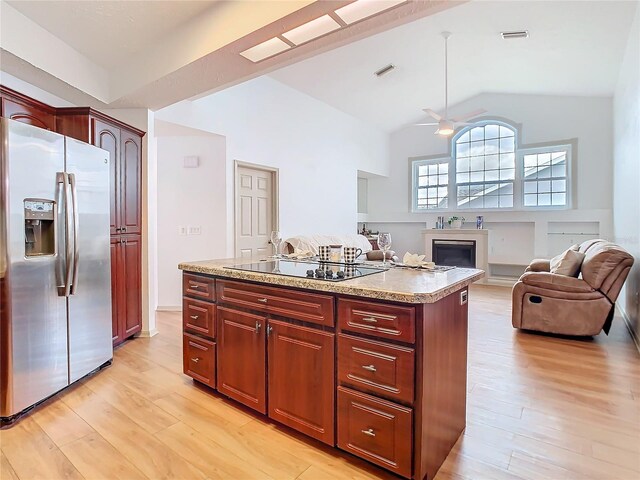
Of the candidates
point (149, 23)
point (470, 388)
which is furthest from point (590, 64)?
point (149, 23)

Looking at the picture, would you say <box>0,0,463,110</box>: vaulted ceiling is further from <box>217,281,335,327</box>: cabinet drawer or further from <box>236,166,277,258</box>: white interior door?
<box>236,166,277,258</box>: white interior door

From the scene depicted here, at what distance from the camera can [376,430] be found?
1611 millimetres

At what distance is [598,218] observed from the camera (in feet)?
20.7

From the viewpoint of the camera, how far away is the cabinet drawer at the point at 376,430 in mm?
1532

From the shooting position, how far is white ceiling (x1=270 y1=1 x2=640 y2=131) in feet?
13.3

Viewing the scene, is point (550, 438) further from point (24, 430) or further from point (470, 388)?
point (24, 430)

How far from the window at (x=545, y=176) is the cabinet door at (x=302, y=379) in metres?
6.85

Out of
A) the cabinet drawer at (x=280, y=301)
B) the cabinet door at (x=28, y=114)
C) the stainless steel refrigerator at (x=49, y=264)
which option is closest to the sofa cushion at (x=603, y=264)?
the cabinet drawer at (x=280, y=301)

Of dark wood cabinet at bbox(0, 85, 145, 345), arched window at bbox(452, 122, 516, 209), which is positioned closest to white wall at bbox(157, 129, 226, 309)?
dark wood cabinet at bbox(0, 85, 145, 345)

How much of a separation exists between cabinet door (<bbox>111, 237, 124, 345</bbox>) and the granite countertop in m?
1.55

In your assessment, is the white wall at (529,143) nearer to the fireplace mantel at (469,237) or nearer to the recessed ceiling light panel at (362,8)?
the fireplace mantel at (469,237)

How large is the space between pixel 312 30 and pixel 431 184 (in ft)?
21.2

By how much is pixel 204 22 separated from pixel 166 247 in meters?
3.06

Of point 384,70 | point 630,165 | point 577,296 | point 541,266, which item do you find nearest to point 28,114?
point 384,70
